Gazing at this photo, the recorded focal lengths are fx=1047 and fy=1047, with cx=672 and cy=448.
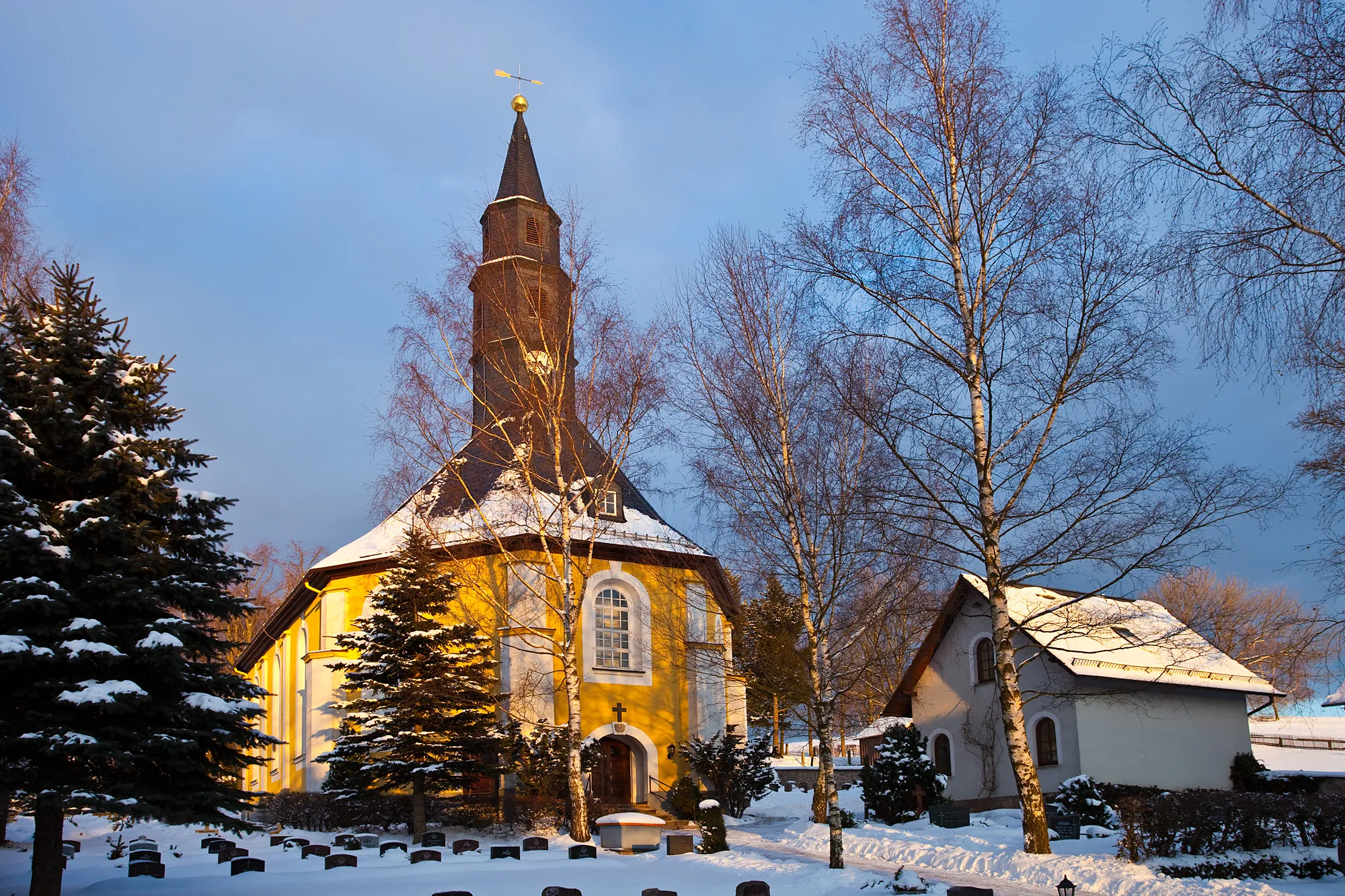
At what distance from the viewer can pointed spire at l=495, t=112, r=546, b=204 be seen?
31.3 meters

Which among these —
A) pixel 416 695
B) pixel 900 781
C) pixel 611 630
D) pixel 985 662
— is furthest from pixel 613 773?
pixel 985 662

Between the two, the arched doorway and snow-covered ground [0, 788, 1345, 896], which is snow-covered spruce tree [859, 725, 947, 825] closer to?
snow-covered ground [0, 788, 1345, 896]

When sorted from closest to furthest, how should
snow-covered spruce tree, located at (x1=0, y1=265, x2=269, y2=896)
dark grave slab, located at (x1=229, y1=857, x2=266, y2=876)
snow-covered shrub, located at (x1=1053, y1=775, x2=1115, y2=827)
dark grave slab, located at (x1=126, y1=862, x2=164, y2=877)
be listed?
snow-covered spruce tree, located at (x1=0, y1=265, x2=269, y2=896) → dark grave slab, located at (x1=126, y1=862, x2=164, y2=877) → dark grave slab, located at (x1=229, y1=857, x2=266, y2=876) → snow-covered shrub, located at (x1=1053, y1=775, x2=1115, y2=827)

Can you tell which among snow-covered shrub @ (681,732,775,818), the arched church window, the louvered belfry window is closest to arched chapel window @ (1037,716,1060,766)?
snow-covered shrub @ (681,732,775,818)

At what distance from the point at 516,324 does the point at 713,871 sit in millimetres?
11538

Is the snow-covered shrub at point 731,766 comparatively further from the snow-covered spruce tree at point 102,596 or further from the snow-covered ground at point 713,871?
the snow-covered spruce tree at point 102,596

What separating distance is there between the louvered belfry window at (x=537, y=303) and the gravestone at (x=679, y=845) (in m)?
10.5

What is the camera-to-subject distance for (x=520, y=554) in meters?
25.4

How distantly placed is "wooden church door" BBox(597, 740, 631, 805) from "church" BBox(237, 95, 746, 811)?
4 cm

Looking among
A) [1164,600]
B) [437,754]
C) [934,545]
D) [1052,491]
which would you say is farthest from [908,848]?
[1164,600]

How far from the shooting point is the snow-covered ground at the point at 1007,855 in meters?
12.8

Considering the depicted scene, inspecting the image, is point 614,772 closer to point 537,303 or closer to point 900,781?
point 900,781

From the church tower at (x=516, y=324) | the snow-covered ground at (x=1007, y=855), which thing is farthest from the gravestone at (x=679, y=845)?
the church tower at (x=516, y=324)

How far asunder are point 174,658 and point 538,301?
40.1 ft
